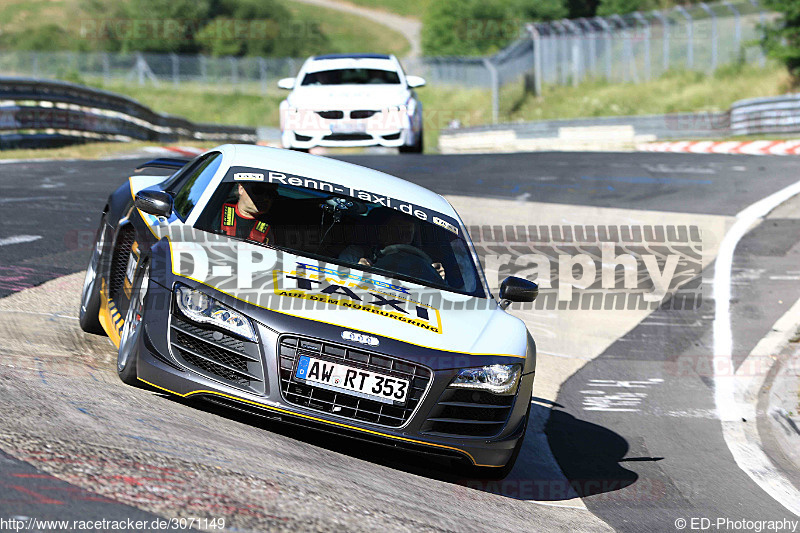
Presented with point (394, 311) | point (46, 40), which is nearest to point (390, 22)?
point (46, 40)

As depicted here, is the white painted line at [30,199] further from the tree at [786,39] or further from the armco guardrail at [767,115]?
the tree at [786,39]

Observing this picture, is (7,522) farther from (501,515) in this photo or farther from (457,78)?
(457,78)

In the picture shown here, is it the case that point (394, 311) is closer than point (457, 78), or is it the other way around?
point (394, 311)

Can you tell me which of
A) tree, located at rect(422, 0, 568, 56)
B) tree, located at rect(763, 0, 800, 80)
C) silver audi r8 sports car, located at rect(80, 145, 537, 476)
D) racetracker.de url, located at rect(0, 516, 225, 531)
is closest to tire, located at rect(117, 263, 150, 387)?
silver audi r8 sports car, located at rect(80, 145, 537, 476)

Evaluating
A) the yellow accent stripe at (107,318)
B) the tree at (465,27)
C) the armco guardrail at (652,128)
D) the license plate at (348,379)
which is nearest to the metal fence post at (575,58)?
the armco guardrail at (652,128)

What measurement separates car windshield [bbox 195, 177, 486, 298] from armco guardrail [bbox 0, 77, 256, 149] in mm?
14209

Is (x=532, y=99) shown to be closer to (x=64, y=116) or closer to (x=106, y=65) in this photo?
(x=106, y=65)

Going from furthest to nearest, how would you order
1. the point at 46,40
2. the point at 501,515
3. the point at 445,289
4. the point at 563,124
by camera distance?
the point at 46,40, the point at 563,124, the point at 445,289, the point at 501,515

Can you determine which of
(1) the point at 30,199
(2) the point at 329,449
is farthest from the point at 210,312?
(1) the point at 30,199

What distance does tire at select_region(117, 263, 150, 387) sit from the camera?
17.2 feet

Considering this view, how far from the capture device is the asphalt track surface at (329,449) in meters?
3.84

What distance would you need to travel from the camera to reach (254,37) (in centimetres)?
8419

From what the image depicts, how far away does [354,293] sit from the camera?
213 inches

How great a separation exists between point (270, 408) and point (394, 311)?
0.81 m
